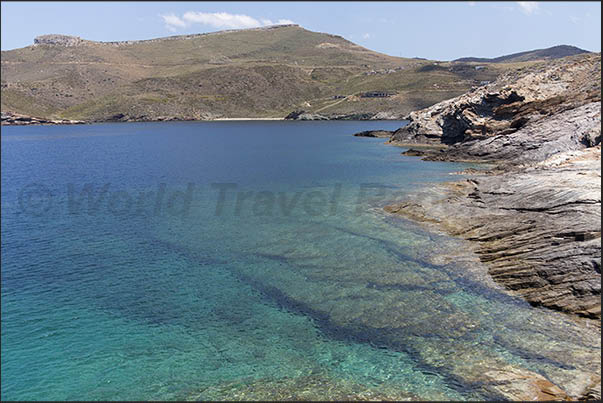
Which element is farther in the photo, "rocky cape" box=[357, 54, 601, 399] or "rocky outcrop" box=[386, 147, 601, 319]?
"rocky cape" box=[357, 54, 601, 399]

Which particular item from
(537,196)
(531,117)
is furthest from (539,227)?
(531,117)

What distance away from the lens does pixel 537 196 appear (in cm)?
3394

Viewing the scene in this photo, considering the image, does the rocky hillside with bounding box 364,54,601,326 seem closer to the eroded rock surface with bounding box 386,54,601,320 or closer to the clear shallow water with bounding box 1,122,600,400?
the eroded rock surface with bounding box 386,54,601,320

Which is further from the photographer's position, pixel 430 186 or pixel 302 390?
pixel 430 186

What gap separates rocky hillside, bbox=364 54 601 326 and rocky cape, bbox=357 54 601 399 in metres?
0.07

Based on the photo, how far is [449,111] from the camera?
100438 mm

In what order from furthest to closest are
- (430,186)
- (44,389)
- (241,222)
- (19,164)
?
1. (19,164)
2. (430,186)
3. (241,222)
4. (44,389)

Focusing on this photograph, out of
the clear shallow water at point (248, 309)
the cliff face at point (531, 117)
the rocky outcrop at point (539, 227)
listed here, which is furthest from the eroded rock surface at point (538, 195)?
the clear shallow water at point (248, 309)

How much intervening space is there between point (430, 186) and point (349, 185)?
37.1 ft

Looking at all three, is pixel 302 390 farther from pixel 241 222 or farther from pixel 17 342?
pixel 241 222

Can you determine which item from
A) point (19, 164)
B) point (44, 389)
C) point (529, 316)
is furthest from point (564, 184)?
point (19, 164)

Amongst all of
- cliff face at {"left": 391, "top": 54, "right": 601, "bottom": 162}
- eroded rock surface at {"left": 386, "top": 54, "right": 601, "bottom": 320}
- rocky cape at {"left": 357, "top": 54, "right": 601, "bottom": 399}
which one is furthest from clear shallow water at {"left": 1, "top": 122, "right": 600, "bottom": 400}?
cliff face at {"left": 391, "top": 54, "right": 601, "bottom": 162}

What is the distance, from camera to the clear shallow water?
16969 mm

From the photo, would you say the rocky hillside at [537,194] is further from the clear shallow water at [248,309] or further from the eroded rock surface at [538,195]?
the clear shallow water at [248,309]
